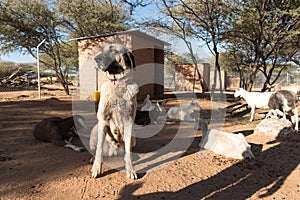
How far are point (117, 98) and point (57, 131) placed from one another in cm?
220

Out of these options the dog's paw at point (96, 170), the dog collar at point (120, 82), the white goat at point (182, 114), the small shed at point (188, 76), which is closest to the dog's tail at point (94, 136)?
the dog's paw at point (96, 170)

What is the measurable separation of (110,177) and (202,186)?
4.24 feet

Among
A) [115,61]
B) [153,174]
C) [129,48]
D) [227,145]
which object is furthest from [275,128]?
[129,48]

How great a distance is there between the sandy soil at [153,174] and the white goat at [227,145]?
0.16 meters

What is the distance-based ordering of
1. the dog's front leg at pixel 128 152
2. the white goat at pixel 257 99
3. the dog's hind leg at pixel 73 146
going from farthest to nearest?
1. the white goat at pixel 257 99
2. the dog's hind leg at pixel 73 146
3. the dog's front leg at pixel 128 152

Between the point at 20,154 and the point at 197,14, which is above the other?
the point at 197,14

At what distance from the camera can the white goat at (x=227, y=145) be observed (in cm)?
427

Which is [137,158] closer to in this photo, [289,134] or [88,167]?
[88,167]

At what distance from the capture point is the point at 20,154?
3943 mm

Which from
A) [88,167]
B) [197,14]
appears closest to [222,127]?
[88,167]

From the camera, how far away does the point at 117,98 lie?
9.87 feet

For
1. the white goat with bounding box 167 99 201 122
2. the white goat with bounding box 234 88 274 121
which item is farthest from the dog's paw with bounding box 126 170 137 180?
the white goat with bounding box 234 88 274 121

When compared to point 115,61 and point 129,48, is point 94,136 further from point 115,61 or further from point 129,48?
point 129,48

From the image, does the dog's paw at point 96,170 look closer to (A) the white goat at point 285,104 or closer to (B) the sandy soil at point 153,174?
(B) the sandy soil at point 153,174
